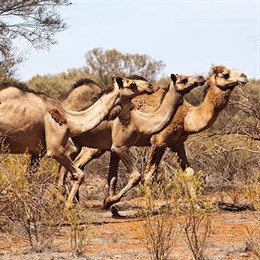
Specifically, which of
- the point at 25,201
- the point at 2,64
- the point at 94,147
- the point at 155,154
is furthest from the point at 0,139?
the point at 2,64

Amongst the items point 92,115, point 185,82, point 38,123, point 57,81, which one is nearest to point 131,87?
point 92,115

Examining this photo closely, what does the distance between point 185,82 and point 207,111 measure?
0.86 metres

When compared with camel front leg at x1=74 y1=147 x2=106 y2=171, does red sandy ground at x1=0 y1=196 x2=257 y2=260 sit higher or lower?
higher

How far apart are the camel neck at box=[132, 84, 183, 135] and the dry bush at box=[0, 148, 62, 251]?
4215 millimetres

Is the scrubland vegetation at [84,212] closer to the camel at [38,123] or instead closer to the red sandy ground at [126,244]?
the red sandy ground at [126,244]

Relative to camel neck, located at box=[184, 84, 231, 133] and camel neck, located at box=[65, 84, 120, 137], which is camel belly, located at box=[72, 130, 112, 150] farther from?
camel neck, located at box=[184, 84, 231, 133]

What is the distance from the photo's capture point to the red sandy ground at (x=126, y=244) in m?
10.0

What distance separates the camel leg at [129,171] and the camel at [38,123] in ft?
4.17

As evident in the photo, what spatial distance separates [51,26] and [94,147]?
9042 mm

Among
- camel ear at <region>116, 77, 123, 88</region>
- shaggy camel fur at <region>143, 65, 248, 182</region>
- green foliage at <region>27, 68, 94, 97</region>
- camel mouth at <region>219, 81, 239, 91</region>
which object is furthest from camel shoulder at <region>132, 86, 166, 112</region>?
green foliage at <region>27, 68, 94, 97</region>

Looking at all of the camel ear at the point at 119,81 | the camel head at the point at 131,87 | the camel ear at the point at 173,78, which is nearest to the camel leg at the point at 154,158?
the camel ear at the point at 173,78

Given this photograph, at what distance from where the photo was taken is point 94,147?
15.3 meters

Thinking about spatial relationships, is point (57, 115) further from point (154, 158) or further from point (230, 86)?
point (230, 86)

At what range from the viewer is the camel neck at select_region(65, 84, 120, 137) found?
1357cm
